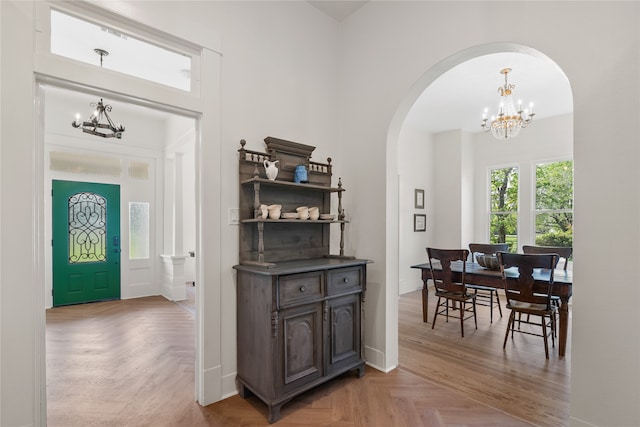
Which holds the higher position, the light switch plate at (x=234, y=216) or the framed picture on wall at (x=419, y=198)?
the framed picture on wall at (x=419, y=198)

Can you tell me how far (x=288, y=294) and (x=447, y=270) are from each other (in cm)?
235

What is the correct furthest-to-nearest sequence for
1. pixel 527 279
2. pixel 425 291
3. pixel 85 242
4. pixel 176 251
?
pixel 176 251 < pixel 85 242 < pixel 425 291 < pixel 527 279

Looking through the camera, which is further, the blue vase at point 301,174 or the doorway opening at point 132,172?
the doorway opening at point 132,172

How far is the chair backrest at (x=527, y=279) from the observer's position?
2.99m

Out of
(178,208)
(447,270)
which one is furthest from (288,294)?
(178,208)

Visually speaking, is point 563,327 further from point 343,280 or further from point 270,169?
point 270,169

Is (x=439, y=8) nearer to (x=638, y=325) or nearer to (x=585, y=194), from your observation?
(x=585, y=194)

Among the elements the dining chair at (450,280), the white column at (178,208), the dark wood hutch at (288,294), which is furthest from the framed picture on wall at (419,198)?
the white column at (178,208)

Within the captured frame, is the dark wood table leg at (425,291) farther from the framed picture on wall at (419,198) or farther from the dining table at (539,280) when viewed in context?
the framed picture on wall at (419,198)

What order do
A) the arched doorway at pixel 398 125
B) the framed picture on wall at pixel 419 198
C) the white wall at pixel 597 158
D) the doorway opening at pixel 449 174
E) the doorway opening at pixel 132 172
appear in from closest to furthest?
the white wall at pixel 597 158
the arched doorway at pixel 398 125
the doorway opening at pixel 132 172
the doorway opening at pixel 449 174
the framed picture on wall at pixel 419 198

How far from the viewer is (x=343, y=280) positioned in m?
2.59

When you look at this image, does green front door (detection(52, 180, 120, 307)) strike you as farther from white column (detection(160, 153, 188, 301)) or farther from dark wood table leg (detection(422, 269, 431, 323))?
dark wood table leg (detection(422, 269, 431, 323))

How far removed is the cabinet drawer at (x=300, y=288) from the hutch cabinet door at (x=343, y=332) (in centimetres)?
20

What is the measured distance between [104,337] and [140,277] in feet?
7.07
